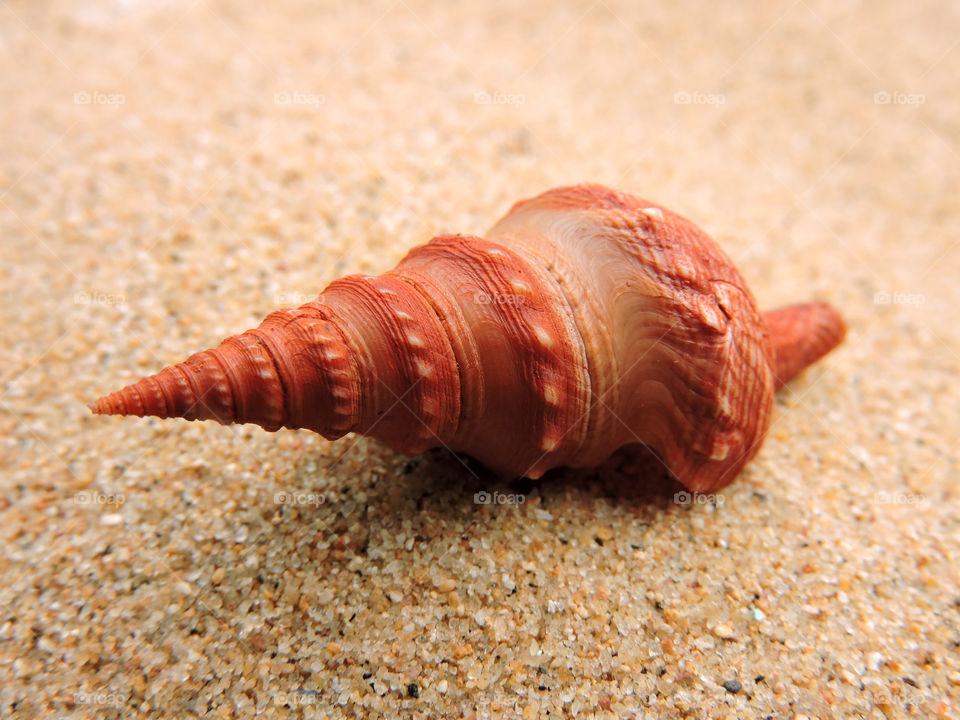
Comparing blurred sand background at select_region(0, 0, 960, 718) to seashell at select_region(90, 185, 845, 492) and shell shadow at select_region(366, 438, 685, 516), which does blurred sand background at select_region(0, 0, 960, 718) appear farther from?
seashell at select_region(90, 185, 845, 492)

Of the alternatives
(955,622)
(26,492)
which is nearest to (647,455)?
(955,622)

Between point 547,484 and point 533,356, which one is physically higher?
point 533,356

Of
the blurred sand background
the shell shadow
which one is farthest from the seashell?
the blurred sand background

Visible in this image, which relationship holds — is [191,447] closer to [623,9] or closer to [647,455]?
[647,455]

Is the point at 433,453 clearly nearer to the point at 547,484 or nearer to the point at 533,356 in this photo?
the point at 547,484

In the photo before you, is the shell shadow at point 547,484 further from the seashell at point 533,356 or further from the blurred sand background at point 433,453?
the seashell at point 533,356

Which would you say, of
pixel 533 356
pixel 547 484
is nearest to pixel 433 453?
pixel 547 484
